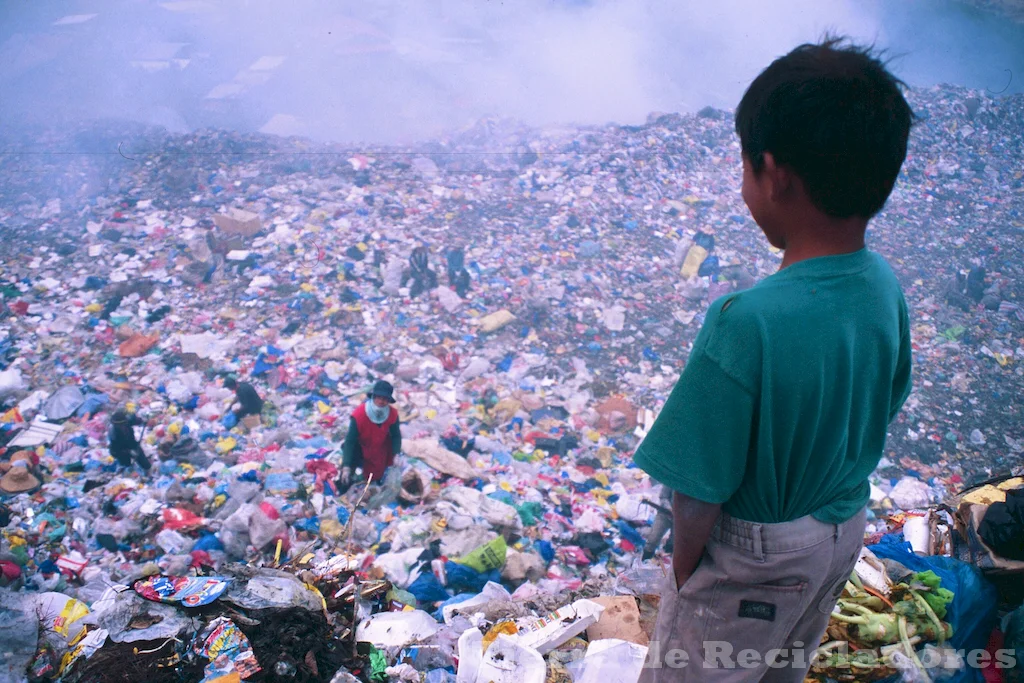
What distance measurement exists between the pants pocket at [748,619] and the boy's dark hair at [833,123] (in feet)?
2.19

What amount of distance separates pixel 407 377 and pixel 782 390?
4.40m

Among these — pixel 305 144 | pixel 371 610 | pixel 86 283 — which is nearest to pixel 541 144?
pixel 305 144

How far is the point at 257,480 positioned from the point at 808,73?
4.05 meters

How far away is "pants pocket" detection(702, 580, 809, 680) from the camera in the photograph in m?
0.99

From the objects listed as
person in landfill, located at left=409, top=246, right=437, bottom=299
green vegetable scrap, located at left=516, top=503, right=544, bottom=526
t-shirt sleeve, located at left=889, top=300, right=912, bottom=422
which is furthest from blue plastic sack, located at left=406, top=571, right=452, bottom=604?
person in landfill, located at left=409, top=246, right=437, bottom=299

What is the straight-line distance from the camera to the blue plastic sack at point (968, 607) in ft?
6.81

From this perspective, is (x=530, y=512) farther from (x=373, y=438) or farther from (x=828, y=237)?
(x=828, y=237)

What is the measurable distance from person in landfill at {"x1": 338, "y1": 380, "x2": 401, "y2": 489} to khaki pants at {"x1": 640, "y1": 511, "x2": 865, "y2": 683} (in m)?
3.00

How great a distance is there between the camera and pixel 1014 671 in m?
1.96

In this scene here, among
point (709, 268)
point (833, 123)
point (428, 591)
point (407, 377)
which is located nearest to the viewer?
point (833, 123)

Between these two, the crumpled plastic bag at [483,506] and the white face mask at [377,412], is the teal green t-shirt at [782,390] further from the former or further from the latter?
the white face mask at [377,412]

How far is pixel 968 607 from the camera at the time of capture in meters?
2.12

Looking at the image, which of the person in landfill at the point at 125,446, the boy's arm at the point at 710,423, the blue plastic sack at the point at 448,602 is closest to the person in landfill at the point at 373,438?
the blue plastic sack at the point at 448,602

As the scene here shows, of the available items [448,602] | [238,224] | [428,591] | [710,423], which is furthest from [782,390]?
[238,224]
